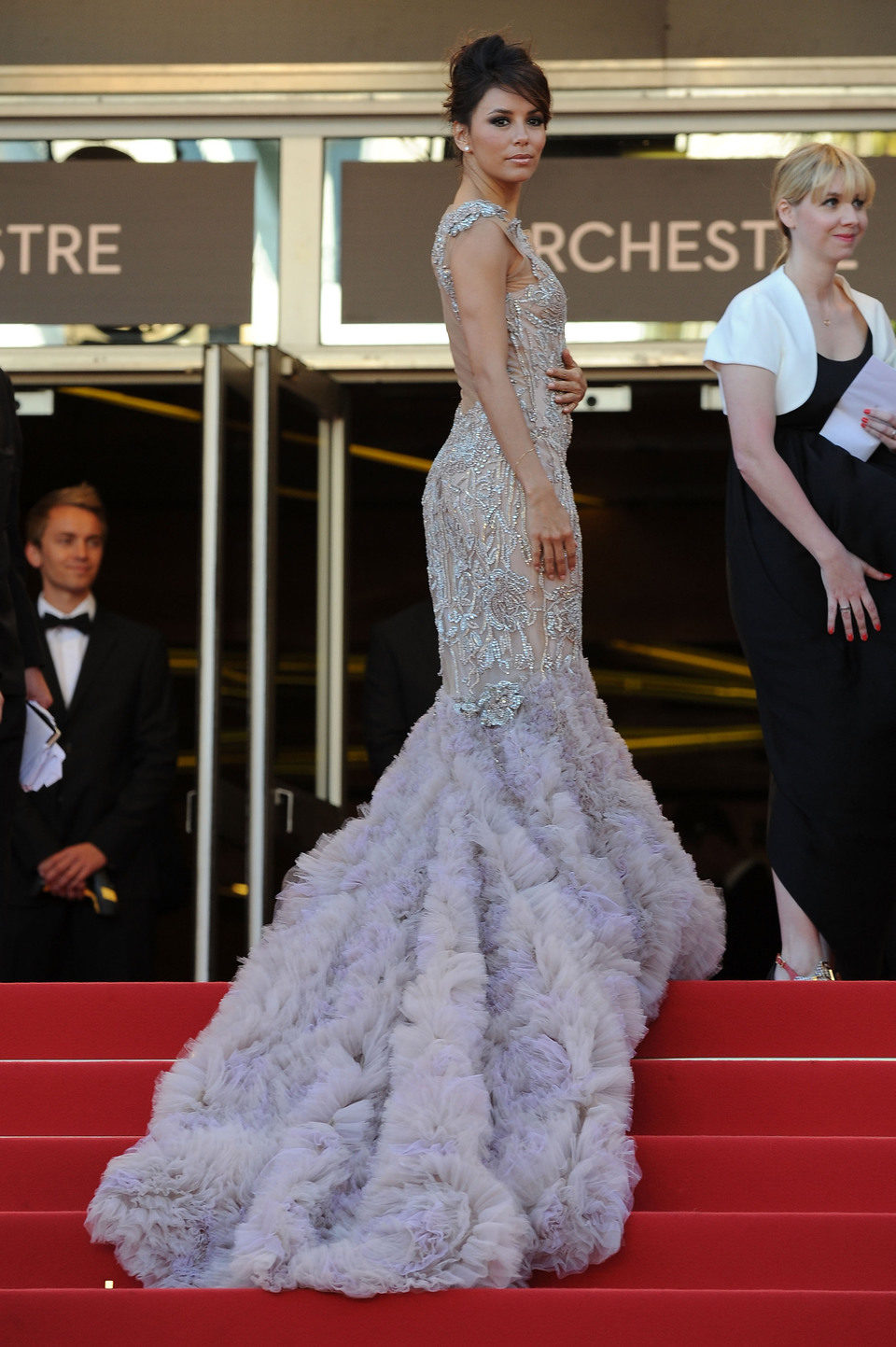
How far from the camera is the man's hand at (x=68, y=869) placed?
5.98 meters

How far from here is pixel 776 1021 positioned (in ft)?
11.3

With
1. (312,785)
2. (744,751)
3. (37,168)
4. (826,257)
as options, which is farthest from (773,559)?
(744,751)

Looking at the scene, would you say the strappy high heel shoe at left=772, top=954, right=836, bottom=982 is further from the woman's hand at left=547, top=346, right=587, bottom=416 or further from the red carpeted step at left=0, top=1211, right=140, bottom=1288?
the red carpeted step at left=0, top=1211, right=140, bottom=1288

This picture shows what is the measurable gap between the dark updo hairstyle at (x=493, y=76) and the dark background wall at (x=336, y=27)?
2.86 meters

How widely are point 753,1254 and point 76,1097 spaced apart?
1.27 metres

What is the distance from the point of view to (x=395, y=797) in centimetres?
355

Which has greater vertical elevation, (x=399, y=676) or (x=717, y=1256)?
(x=399, y=676)

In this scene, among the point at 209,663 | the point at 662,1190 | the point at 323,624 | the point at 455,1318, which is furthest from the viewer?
the point at 323,624

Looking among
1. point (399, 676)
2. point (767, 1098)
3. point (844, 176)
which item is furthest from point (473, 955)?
point (399, 676)

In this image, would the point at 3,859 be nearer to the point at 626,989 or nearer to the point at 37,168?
the point at 626,989

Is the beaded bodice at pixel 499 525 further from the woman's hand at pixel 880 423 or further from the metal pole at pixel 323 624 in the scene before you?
the metal pole at pixel 323 624

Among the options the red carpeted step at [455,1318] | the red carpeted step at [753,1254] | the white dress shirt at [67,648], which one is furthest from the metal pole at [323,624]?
the red carpeted step at [455,1318]

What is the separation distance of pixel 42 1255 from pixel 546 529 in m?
1.64

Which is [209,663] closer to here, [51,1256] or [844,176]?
[844,176]
